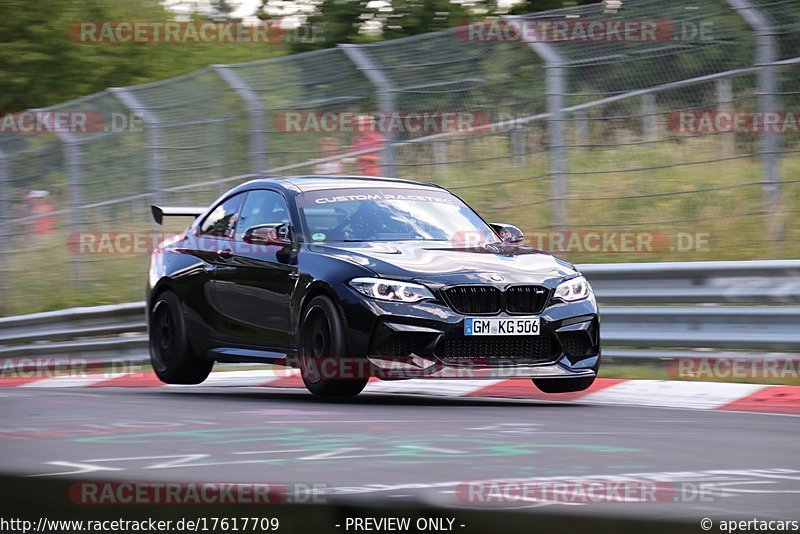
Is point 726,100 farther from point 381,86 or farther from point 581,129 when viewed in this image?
point 381,86

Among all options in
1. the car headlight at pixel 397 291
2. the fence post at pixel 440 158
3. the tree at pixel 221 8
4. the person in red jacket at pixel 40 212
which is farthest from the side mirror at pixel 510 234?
the tree at pixel 221 8

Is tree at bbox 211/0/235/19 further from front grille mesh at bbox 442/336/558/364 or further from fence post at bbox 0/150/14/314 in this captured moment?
front grille mesh at bbox 442/336/558/364

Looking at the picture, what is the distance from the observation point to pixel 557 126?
38.3 ft

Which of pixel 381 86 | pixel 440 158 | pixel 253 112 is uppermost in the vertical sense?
pixel 381 86

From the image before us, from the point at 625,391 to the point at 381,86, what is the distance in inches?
169

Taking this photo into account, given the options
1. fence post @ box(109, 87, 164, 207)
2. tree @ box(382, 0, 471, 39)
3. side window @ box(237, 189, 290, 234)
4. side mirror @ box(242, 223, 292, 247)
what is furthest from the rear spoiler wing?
tree @ box(382, 0, 471, 39)

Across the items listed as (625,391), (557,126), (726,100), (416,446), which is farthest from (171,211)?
(416,446)

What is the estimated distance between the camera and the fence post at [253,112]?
1412cm

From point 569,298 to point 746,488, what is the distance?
4233 mm

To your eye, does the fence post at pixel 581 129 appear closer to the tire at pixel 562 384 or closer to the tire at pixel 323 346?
the tire at pixel 562 384

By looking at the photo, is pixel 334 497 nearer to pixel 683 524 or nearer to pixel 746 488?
pixel 683 524

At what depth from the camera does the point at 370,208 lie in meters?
9.80

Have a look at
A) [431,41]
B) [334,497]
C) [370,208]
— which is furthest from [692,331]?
[334,497]

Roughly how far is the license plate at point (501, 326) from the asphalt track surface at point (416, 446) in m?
0.44
